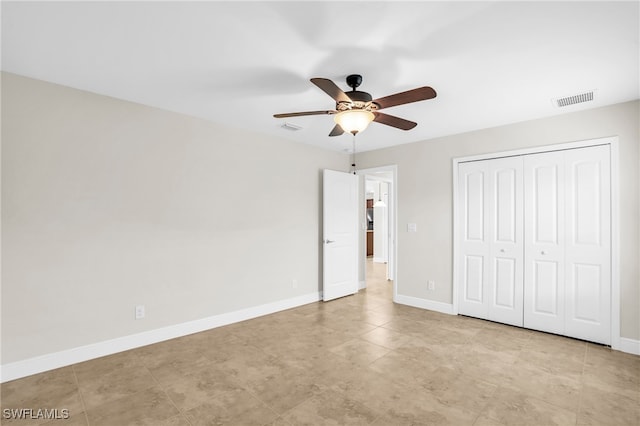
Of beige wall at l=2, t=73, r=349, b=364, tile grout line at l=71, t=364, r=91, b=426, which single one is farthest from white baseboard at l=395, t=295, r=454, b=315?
tile grout line at l=71, t=364, r=91, b=426

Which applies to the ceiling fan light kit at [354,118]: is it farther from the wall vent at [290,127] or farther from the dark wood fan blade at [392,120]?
the wall vent at [290,127]

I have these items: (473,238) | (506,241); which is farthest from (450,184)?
(506,241)

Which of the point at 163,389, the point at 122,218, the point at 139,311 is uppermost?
the point at 122,218

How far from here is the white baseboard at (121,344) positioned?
2.64 meters

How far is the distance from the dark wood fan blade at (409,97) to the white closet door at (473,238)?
7.63ft

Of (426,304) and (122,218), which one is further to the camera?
(426,304)

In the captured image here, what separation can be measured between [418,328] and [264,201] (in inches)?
104

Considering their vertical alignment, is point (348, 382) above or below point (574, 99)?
below

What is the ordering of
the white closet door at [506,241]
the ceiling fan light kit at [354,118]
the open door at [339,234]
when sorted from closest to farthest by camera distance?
the ceiling fan light kit at [354,118]
the white closet door at [506,241]
the open door at [339,234]

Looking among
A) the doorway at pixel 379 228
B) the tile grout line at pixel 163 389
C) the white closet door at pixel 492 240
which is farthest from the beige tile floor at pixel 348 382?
the doorway at pixel 379 228

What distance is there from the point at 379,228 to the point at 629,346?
6233 millimetres

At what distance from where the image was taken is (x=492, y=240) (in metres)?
4.10

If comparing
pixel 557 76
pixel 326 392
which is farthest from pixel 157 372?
pixel 557 76

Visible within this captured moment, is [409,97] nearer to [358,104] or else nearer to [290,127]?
[358,104]
